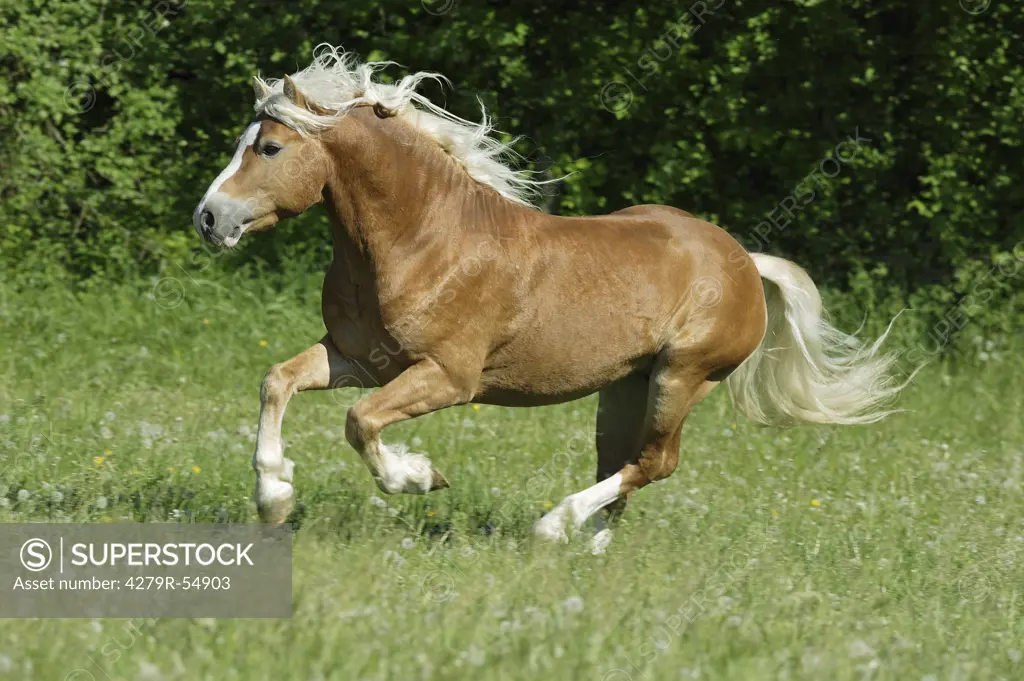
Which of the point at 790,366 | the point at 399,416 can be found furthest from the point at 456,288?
the point at 790,366

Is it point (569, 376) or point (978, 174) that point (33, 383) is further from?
point (978, 174)

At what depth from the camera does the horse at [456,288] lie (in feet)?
15.8

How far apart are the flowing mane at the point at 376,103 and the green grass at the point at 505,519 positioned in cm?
139

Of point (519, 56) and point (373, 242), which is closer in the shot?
point (373, 242)

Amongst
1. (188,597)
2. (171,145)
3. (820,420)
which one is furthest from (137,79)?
(188,597)

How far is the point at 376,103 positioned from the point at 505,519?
6.15 feet

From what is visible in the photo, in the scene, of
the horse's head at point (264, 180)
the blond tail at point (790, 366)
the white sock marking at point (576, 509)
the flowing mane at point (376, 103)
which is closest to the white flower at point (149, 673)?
the horse's head at point (264, 180)

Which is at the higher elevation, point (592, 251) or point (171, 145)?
point (592, 251)

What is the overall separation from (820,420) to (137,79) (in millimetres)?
6014

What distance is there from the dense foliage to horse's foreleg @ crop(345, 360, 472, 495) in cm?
532

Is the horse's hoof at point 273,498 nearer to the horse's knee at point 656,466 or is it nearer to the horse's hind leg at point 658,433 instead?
the horse's hind leg at point 658,433

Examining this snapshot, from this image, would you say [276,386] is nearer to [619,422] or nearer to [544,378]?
[544,378]

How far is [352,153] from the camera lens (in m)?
4.89

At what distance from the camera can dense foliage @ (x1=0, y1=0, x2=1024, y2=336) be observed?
996 centimetres
